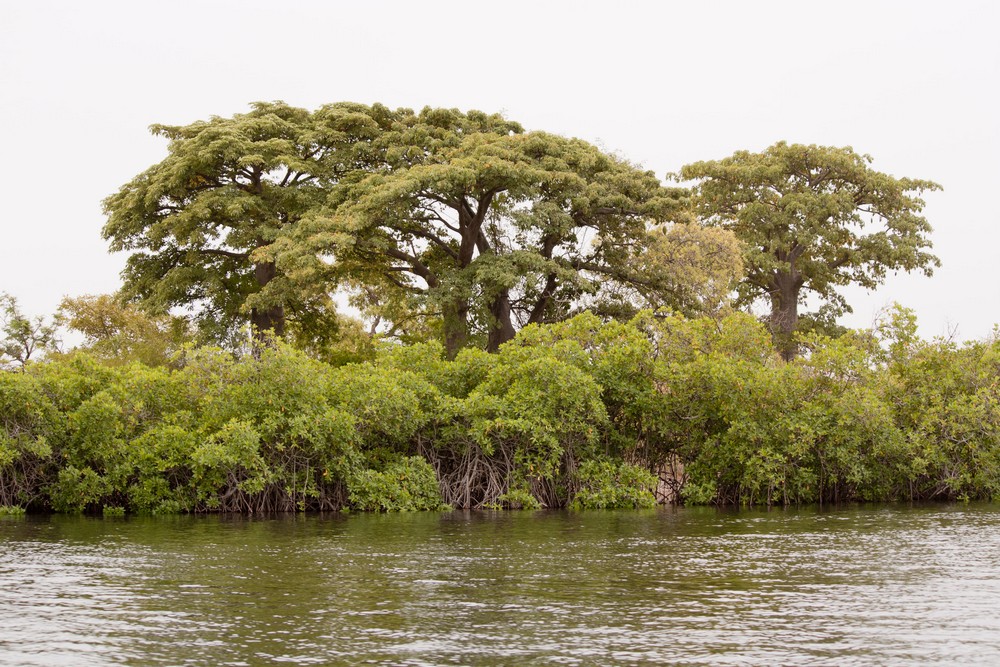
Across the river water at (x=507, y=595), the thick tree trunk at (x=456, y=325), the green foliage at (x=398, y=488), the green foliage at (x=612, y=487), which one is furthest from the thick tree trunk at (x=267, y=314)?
the river water at (x=507, y=595)

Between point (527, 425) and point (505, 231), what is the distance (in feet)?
58.1

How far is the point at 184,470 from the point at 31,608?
16149 mm

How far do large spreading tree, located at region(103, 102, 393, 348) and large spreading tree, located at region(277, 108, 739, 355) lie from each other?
2.34 m

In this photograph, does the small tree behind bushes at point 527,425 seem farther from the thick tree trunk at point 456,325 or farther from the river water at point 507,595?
the thick tree trunk at point 456,325

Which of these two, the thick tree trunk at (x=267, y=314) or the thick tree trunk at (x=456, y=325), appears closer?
the thick tree trunk at (x=456, y=325)

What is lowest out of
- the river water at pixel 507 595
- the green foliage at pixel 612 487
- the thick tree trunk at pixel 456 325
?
the river water at pixel 507 595

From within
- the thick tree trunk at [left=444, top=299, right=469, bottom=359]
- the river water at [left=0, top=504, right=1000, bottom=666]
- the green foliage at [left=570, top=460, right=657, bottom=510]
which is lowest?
the river water at [left=0, top=504, right=1000, bottom=666]

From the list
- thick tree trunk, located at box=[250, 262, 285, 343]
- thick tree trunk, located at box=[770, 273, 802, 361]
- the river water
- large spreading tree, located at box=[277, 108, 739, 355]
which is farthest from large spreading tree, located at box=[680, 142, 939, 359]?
the river water

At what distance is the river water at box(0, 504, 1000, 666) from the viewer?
10.3 meters

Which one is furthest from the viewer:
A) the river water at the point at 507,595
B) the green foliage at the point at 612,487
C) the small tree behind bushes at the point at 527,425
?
the green foliage at the point at 612,487

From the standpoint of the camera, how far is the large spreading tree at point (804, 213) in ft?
198

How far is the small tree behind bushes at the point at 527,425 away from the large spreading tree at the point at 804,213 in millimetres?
28916

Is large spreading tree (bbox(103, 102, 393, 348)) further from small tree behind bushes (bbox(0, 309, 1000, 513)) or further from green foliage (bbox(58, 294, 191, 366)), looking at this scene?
small tree behind bushes (bbox(0, 309, 1000, 513))

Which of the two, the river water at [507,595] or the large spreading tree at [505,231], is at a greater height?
the large spreading tree at [505,231]
